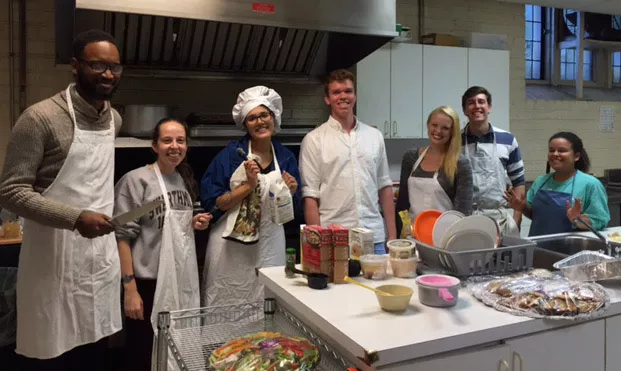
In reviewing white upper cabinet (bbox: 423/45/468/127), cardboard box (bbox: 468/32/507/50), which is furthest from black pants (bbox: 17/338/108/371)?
cardboard box (bbox: 468/32/507/50)

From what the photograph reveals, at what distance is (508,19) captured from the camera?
4.88 meters

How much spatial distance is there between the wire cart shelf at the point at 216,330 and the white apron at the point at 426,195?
1.10 m

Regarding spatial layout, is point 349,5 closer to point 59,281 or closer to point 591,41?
point 59,281

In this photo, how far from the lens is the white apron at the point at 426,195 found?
248cm

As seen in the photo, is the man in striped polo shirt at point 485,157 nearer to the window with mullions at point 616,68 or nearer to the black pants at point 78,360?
the black pants at point 78,360

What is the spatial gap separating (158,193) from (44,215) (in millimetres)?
585

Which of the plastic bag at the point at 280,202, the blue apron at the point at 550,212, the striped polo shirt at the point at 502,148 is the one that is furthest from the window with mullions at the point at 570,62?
the plastic bag at the point at 280,202

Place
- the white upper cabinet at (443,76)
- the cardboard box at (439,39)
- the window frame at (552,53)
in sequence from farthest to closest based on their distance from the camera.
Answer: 1. the window frame at (552,53)
2. the cardboard box at (439,39)
3. the white upper cabinet at (443,76)

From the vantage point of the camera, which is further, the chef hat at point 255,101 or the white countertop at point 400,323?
the chef hat at point 255,101

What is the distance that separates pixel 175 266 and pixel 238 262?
0.28 meters

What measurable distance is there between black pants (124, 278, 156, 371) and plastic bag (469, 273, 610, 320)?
57.0 inches

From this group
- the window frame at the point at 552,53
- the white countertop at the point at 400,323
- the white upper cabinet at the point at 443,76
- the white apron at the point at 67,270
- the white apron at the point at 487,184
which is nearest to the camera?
the white countertop at the point at 400,323

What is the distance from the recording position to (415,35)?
452 centimetres

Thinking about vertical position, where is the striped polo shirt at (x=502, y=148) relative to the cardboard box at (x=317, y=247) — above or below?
above
